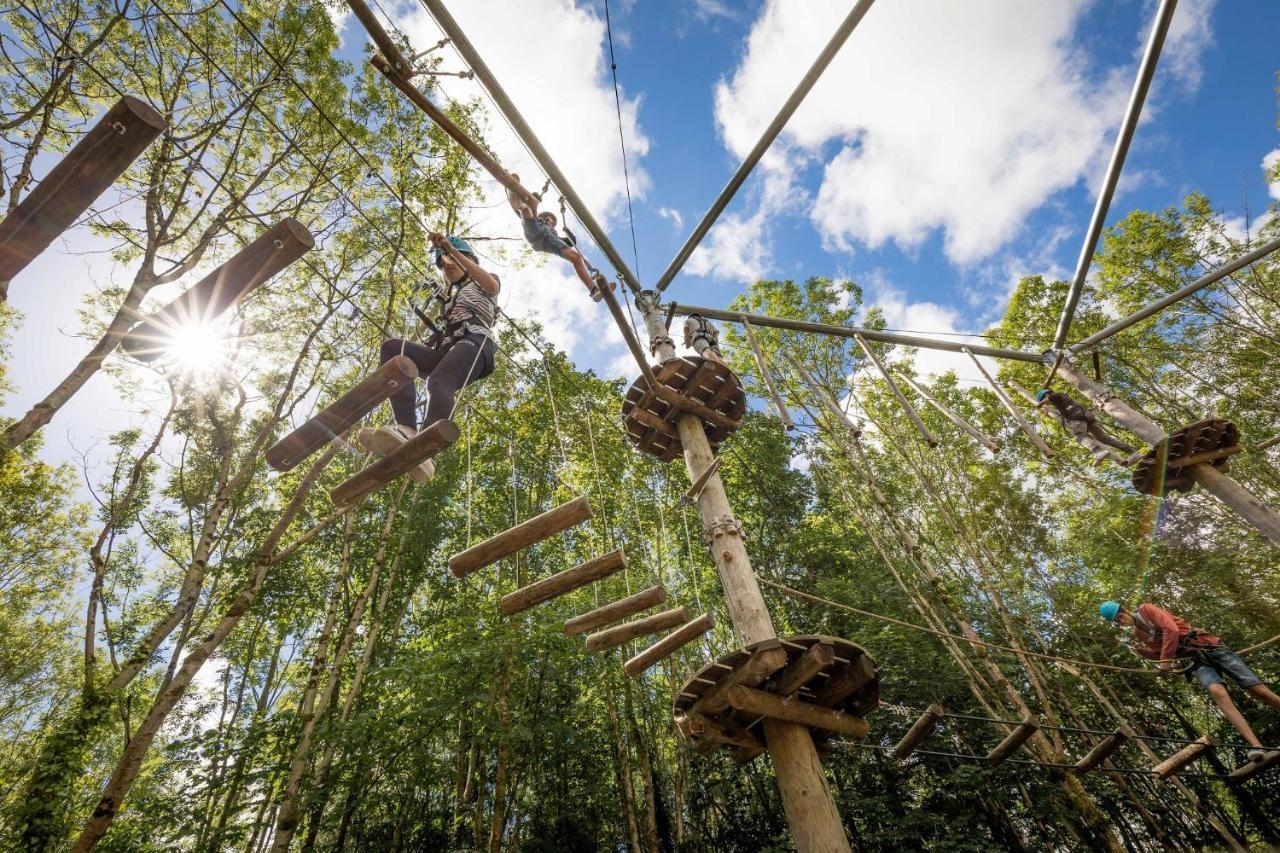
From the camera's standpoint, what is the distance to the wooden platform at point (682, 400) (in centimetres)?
470

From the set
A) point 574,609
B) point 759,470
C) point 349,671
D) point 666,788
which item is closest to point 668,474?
point 759,470

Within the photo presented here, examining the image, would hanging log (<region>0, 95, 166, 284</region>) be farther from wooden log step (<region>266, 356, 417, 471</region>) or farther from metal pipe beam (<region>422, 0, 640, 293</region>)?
metal pipe beam (<region>422, 0, 640, 293</region>)

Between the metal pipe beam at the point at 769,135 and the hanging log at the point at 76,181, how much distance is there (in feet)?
6.72

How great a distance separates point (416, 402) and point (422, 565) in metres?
8.79

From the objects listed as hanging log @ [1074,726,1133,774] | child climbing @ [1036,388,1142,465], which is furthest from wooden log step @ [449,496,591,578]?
child climbing @ [1036,388,1142,465]

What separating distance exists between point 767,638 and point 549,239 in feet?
11.1

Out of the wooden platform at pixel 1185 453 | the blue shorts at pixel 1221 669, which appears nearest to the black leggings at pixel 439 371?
the wooden platform at pixel 1185 453

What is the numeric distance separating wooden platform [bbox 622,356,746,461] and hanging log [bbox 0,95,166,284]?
343 centimetres

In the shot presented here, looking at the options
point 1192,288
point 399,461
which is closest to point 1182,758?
point 1192,288

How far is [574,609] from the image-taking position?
10367 mm

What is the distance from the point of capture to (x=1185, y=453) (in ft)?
18.4

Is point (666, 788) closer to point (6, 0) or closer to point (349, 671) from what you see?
point (349, 671)

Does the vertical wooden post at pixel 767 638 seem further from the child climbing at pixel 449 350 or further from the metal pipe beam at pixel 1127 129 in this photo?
the metal pipe beam at pixel 1127 129

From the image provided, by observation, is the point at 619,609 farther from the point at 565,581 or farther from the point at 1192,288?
the point at 1192,288
